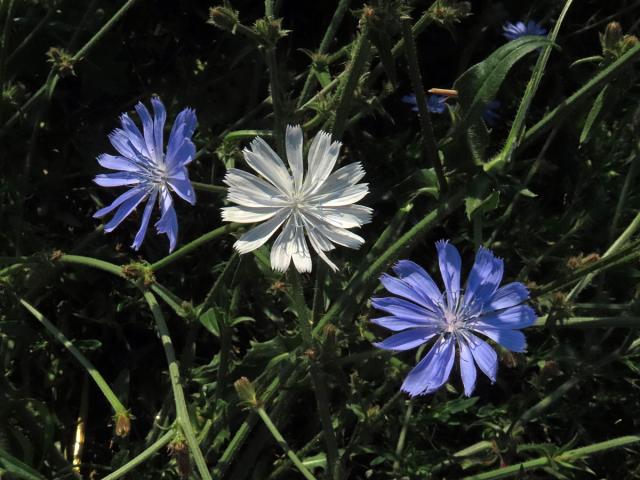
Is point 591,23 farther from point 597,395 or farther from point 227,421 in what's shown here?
point 227,421

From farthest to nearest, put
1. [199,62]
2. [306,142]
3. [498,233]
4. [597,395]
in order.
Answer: [199,62]
[498,233]
[597,395]
[306,142]

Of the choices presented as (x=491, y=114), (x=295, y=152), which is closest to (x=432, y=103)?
(x=491, y=114)

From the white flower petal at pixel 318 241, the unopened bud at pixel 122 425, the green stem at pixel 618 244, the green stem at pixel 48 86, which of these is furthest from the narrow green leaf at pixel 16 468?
the green stem at pixel 618 244

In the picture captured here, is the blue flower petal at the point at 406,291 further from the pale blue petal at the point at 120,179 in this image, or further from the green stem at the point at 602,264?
the pale blue petal at the point at 120,179

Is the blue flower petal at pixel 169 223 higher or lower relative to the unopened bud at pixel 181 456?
higher

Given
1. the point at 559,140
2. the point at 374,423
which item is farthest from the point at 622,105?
the point at 374,423

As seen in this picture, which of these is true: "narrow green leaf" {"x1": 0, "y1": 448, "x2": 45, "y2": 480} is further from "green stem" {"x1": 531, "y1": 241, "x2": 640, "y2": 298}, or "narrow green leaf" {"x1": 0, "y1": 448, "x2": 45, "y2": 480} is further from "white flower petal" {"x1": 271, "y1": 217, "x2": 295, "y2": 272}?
"green stem" {"x1": 531, "y1": 241, "x2": 640, "y2": 298}
